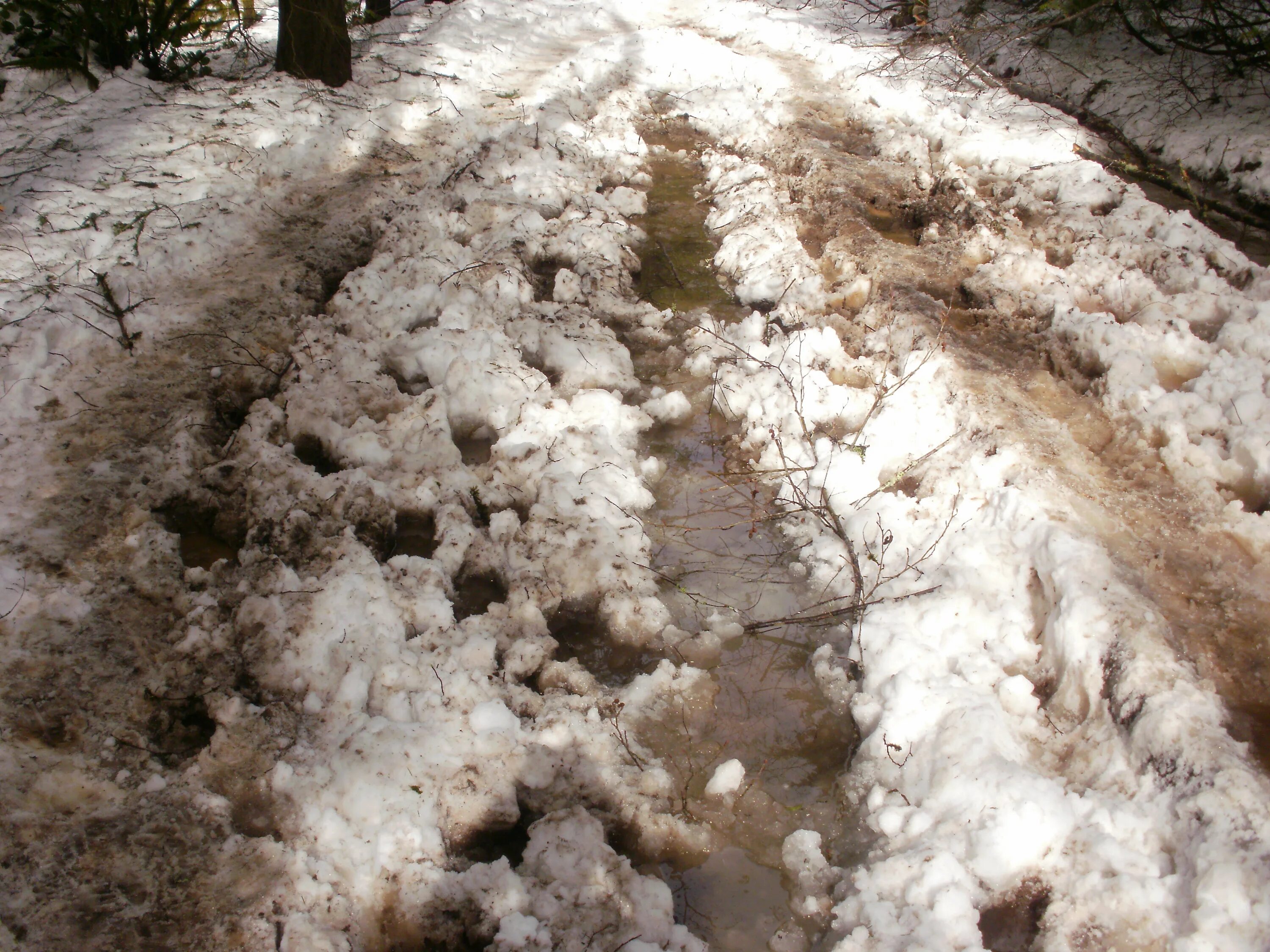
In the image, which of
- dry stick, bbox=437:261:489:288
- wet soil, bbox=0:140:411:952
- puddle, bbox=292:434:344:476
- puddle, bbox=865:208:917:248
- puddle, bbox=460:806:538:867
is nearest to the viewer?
wet soil, bbox=0:140:411:952

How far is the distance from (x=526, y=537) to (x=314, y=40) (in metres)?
5.72

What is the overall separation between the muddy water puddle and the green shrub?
5221mm

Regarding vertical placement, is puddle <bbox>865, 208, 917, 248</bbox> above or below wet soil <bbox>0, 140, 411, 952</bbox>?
above

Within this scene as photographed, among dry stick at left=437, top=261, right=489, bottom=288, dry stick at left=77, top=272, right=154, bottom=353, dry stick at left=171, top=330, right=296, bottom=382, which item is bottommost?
dry stick at left=171, top=330, right=296, bottom=382

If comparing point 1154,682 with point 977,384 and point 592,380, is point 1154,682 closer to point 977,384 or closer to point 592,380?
point 977,384

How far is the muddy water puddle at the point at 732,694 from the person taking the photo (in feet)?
7.46

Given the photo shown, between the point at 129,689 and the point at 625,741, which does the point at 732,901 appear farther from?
the point at 129,689

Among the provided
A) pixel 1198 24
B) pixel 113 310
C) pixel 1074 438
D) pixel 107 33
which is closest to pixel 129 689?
pixel 113 310

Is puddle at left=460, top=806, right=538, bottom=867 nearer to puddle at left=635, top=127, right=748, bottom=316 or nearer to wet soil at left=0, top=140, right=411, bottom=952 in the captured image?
wet soil at left=0, top=140, right=411, bottom=952

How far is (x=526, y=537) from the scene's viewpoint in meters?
3.14

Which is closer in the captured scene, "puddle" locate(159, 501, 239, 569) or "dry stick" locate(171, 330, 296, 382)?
"puddle" locate(159, 501, 239, 569)

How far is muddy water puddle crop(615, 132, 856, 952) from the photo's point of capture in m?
2.27

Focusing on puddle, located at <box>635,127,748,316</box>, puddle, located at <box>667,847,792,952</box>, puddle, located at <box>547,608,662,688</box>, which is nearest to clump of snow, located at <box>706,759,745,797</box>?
puddle, located at <box>667,847,792,952</box>

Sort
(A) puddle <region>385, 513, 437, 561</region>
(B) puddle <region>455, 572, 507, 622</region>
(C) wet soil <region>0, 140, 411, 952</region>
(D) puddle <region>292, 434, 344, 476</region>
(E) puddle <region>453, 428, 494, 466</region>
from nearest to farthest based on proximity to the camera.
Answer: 1. (C) wet soil <region>0, 140, 411, 952</region>
2. (B) puddle <region>455, 572, 507, 622</region>
3. (A) puddle <region>385, 513, 437, 561</region>
4. (D) puddle <region>292, 434, 344, 476</region>
5. (E) puddle <region>453, 428, 494, 466</region>
